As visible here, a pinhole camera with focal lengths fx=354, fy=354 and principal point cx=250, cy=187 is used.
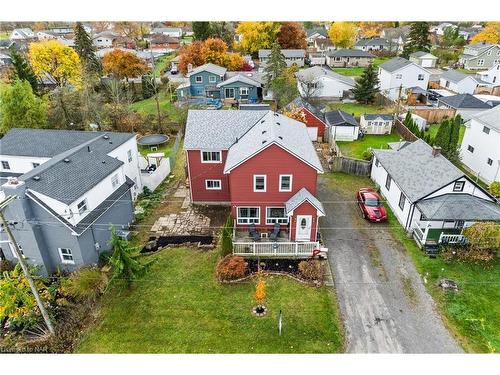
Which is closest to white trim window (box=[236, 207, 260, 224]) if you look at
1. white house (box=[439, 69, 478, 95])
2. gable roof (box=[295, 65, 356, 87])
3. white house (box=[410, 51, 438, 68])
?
gable roof (box=[295, 65, 356, 87])

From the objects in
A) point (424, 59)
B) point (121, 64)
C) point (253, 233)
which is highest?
point (121, 64)

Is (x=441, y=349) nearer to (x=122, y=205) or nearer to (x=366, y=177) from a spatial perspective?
(x=366, y=177)

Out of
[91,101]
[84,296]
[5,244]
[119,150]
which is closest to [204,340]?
[84,296]

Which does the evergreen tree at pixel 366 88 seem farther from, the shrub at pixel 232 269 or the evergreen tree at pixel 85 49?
the evergreen tree at pixel 85 49

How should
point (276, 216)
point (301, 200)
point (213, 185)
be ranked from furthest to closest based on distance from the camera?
point (213, 185)
point (276, 216)
point (301, 200)

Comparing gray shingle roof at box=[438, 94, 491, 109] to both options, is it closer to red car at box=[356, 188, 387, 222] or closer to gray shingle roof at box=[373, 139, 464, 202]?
A: gray shingle roof at box=[373, 139, 464, 202]

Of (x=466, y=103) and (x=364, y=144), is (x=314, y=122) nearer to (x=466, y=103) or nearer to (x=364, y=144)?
(x=364, y=144)

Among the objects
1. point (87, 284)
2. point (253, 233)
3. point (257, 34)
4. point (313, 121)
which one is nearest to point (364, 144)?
point (313, 121)

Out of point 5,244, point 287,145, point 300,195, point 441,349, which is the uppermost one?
point 287,145
